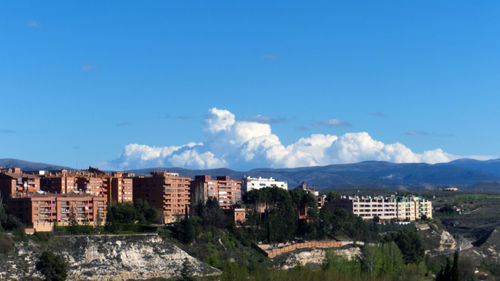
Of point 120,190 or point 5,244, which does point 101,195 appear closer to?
point 120,190

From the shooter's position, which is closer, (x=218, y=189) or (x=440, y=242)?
(x=440, y=242)

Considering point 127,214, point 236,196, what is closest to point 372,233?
point 236,196

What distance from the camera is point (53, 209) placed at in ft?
263

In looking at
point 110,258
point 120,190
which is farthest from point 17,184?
point 110,258

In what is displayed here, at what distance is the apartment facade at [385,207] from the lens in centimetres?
12269

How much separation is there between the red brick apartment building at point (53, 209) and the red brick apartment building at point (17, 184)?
3.49 meters

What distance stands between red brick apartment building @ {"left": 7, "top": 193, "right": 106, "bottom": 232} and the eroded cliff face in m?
4.02

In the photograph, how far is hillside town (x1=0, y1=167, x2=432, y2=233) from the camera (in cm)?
7906

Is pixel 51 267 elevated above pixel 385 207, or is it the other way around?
pixel 385 207

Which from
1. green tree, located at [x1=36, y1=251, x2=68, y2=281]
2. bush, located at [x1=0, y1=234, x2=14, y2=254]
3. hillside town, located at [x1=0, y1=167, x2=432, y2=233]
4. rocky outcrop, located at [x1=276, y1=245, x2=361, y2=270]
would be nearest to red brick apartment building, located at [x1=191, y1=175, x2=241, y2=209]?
hillside town, located at [x1=0, y1=167, x2=432, y2=233]

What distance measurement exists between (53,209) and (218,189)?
118 ft

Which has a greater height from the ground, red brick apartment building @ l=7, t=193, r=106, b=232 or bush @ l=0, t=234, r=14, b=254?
red brick apartment building @ l=7, t=193, r=106, b=232

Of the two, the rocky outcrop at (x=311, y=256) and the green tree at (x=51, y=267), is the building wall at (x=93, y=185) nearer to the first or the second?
the green tree at (x=51, y=267)

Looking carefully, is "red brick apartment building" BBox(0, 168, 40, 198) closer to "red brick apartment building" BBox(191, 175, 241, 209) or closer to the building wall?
the building wall
